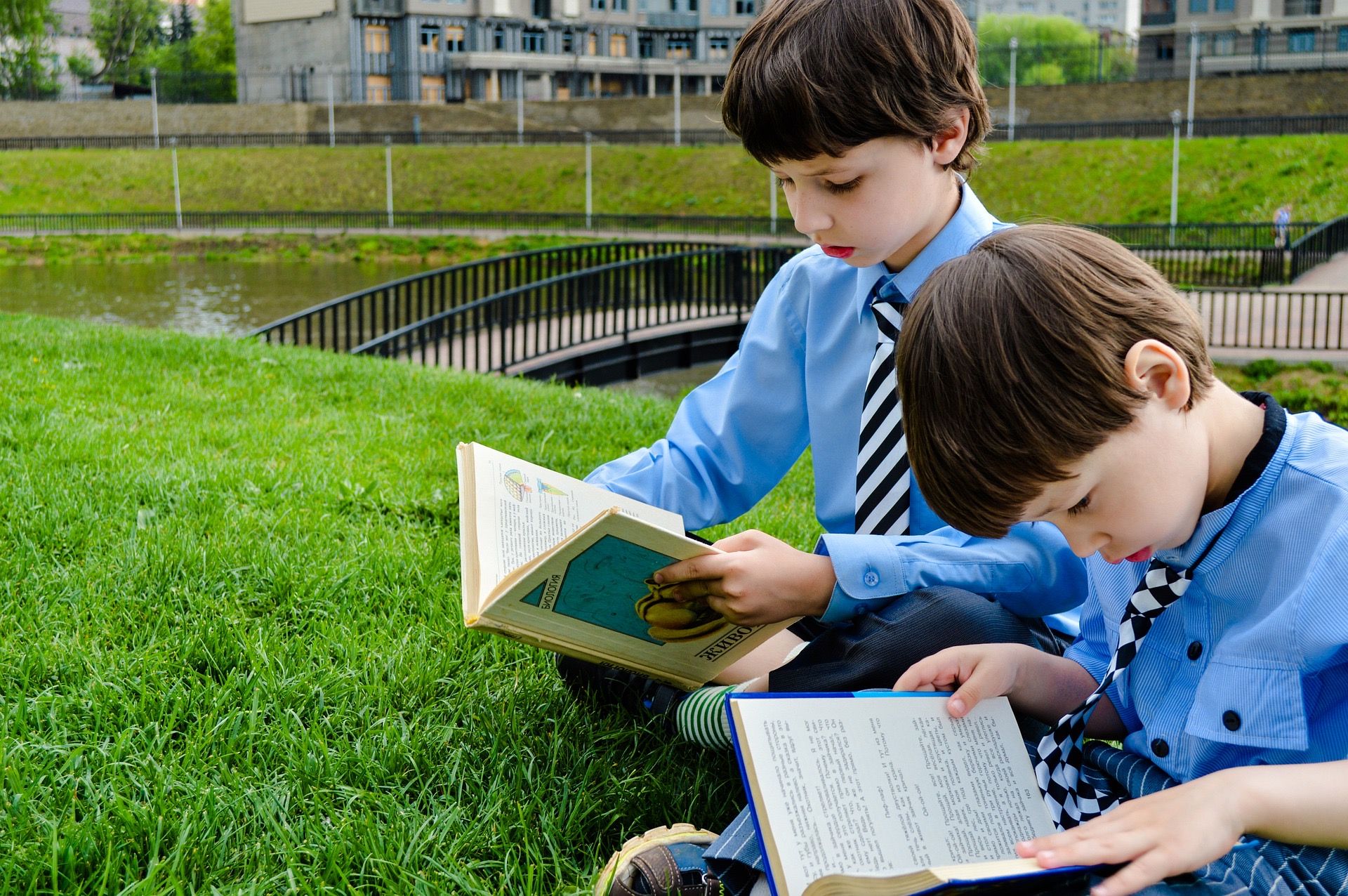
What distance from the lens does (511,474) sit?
7.01ft

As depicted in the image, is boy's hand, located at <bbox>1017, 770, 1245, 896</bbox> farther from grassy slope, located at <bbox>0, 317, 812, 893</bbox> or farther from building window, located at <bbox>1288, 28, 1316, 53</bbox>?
building window, located at <bbox>1288, 28, 1316, 53</bbox>

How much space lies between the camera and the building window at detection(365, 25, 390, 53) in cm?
5888

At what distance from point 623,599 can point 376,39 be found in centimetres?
6299

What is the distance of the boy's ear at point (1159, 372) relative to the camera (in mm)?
1386

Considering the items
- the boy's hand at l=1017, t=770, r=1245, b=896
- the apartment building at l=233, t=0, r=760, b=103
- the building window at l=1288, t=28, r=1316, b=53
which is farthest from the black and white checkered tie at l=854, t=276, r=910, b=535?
the apartment building at l=233, t=0, r=760, b=103

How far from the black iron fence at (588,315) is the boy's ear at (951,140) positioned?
24.8ft

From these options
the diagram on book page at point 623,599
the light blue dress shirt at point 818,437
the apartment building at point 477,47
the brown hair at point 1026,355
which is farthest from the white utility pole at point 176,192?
the brown hair at point 1026,355

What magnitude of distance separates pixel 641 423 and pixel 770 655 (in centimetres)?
336

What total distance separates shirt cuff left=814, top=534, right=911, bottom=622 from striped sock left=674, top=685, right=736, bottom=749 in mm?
262

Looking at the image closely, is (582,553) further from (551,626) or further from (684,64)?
(684,64)

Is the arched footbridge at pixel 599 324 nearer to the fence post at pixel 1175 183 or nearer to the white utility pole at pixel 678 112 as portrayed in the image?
the fence post at pixel 1175 183

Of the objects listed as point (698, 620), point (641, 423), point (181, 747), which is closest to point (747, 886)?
point (698, 620)

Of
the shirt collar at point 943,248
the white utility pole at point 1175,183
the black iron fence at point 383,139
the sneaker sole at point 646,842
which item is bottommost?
the sneaker sole at point 646,842

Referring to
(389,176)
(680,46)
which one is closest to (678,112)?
(389,176)
